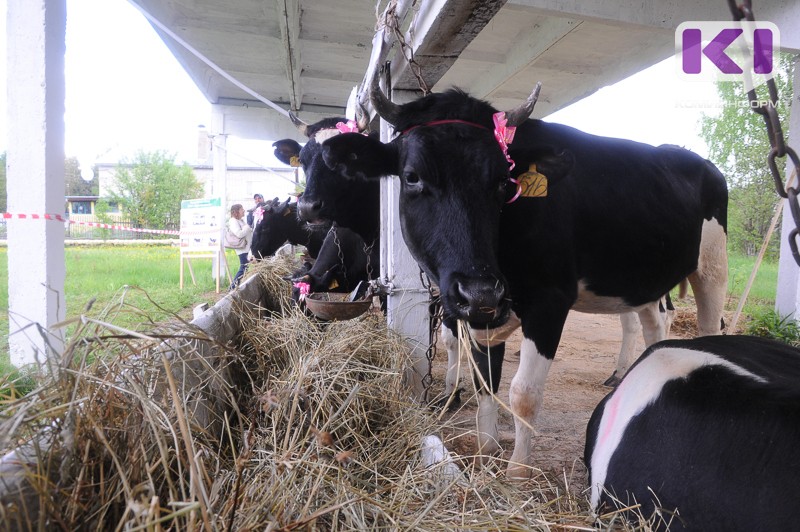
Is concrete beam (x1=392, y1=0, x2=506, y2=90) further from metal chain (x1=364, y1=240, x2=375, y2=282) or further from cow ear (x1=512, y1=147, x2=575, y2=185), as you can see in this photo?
metal chain (x1=364, y1=240, x2=375, y2=282)

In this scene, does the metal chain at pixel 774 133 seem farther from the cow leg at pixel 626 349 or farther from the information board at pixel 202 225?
the information board at pixel 202 225

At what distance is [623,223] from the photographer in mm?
3105

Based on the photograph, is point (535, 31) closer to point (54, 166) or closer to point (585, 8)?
point (585, 8)

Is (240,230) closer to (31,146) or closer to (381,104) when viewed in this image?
(31,146)

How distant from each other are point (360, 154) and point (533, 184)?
3.20 ft

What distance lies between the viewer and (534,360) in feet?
8.63

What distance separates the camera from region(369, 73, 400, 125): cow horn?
105 inches

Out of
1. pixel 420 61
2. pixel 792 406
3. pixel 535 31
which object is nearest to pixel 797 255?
pixel 792 406

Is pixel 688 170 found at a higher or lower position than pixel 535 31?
lower

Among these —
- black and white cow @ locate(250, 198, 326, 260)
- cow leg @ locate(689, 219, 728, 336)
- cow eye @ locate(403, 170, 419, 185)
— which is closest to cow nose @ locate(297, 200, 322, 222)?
cow eye @ locate(403, 170, 419, 185)

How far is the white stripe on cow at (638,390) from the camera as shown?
192 centimetres

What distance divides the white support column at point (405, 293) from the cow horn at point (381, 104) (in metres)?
0.71

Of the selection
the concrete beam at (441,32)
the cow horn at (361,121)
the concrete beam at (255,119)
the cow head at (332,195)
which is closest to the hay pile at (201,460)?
the cow head at (332,195)

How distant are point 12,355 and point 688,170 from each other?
5.34 m
